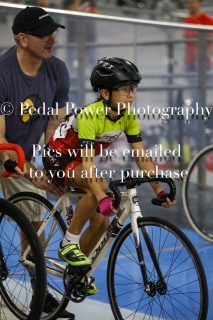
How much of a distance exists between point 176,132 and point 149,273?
411cm

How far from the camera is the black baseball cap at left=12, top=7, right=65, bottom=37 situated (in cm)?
455

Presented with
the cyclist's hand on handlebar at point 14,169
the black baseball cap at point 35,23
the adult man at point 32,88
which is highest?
the black baseball cap at point 35,23

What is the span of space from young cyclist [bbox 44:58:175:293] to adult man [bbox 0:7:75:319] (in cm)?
25

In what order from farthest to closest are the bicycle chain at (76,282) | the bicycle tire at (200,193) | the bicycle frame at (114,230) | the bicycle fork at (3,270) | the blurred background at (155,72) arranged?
the blurred background at (155,72) < the bicycle tire at (200,193) < the bicycle fork at (3,270) < the bicycle chain at (76,282) < the bicycle frame at (114,230)

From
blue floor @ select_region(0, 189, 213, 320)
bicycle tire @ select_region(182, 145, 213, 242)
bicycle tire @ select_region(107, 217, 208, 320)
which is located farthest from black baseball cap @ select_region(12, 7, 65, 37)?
bicycle tire @ select_region(182, 145, 213, 242)

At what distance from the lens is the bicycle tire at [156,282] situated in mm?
3891

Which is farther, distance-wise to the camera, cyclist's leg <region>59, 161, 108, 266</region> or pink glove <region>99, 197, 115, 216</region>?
cyclist's leg <region>59, 161, 108, 266</region>

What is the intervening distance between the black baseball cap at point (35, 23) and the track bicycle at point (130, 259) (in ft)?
3.11

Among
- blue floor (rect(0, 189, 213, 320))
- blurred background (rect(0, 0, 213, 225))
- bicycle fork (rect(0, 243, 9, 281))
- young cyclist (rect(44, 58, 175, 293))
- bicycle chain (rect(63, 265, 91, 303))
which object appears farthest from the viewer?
blurred background (rect(0, 0, 213, 225))

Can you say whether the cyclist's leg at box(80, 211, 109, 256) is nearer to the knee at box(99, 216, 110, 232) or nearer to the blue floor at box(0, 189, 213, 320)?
the knee at box(99, 216, 110, 232)

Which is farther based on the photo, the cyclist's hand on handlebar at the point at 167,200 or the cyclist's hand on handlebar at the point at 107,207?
the cyclist's hand on handlebar at the point at 167,200

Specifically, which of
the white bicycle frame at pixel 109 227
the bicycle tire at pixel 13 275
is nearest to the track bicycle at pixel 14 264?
the bicycle tire at pixel 13 275

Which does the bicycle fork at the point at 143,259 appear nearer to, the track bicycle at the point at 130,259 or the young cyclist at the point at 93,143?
the track bicycle at the point at 130,259

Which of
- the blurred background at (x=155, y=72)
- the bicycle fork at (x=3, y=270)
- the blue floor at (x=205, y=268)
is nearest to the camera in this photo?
the bicycle fork at (x=3, y=270)
